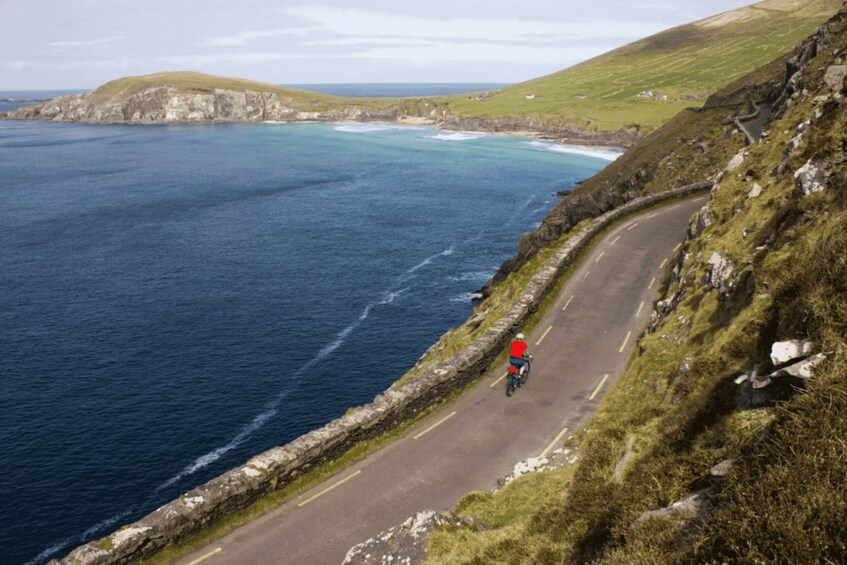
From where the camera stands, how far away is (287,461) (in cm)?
1573

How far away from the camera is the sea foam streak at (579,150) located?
6317 inches

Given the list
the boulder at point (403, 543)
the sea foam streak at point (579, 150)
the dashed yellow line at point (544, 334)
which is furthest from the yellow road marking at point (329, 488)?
the sea foam streak at point (579, 150)

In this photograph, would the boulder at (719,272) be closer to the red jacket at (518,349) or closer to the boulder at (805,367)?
the red jacket at (518,349)

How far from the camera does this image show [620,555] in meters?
7.20

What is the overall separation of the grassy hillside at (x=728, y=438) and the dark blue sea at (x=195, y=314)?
2973 cm

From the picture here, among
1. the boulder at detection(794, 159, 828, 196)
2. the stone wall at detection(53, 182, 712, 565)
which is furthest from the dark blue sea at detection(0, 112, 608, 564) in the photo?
the boulder at detection(794, 159, 828, 196)

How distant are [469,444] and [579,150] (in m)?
172

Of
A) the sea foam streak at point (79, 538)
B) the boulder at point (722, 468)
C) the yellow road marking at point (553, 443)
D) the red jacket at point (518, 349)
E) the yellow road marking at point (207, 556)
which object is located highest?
the boulder at point (722, 468)

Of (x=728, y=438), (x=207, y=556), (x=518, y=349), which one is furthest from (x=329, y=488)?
(x=728, y=438)

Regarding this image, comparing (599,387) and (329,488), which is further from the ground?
(599,387)

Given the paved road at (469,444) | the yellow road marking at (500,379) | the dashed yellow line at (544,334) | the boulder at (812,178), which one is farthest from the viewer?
the dashed yellow line at (544,334)

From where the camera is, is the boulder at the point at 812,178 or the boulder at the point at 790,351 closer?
the boulder at the point at 790,351

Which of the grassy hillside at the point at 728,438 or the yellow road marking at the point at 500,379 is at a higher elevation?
the grassy hillside at the point at 728,438

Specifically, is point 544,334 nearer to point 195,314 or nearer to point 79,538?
point 79,538
